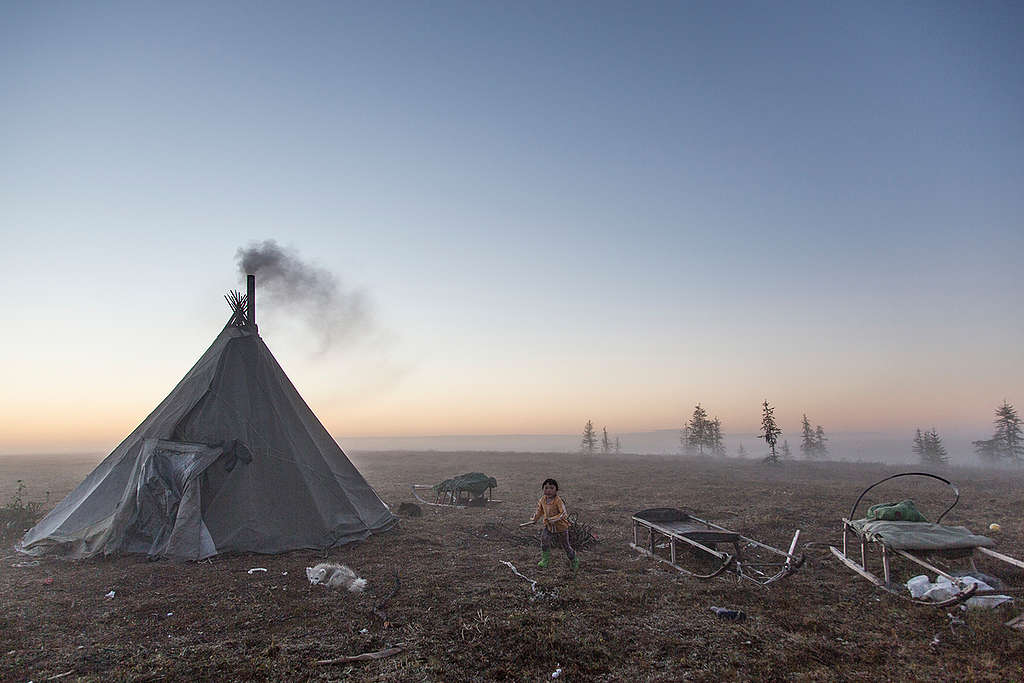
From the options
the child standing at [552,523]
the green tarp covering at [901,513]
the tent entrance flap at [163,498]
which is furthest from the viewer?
the tent entrance flap at [163,498]

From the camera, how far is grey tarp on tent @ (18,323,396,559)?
35.4 ft

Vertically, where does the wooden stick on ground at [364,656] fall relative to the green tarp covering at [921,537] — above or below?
below

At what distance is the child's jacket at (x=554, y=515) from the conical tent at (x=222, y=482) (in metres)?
4.89

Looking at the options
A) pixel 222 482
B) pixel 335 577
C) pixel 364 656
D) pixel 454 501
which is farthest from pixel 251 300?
pixel 364 656

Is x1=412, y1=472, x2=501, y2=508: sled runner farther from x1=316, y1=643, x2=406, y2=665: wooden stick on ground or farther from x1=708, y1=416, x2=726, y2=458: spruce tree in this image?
x1=708, y1=416, x2=726, y2=458: spruce tree

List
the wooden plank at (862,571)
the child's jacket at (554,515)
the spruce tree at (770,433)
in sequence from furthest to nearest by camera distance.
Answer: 1. the spruce tree at (770,433)
2. the child's jacket at (554,515)
3. the wooden plank at (862,571)

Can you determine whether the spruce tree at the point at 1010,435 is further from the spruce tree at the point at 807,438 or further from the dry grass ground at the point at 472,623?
the dry grass ground at the point at 472,623

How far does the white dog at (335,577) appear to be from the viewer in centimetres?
877

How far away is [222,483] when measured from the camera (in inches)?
452

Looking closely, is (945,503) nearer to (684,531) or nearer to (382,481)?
(684,531)

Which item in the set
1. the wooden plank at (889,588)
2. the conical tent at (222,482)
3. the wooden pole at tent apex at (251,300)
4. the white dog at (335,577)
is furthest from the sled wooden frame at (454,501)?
the wooden plank at (889,588)

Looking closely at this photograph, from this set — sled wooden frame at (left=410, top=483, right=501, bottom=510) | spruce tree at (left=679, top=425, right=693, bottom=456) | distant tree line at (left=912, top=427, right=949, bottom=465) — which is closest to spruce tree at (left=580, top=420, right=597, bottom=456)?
spruce tree at (left=679, top=425, right=693, bottom=456)

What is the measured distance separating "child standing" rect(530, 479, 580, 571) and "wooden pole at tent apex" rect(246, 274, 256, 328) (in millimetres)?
9863

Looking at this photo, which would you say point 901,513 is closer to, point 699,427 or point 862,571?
point 862,571
